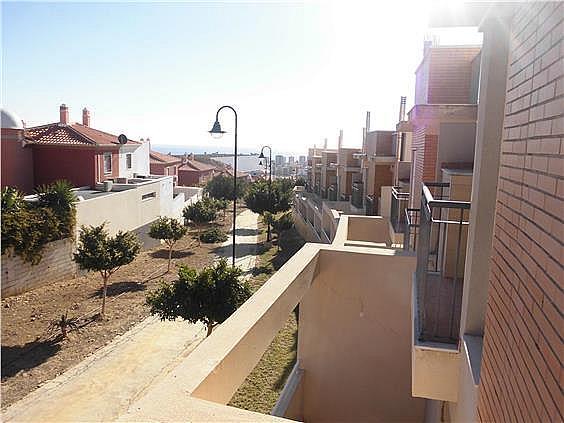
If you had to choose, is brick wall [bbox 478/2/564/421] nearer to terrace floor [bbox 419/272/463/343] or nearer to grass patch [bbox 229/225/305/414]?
terrace floor [bbox 419/272/463/343]

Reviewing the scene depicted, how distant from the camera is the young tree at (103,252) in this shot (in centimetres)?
1504

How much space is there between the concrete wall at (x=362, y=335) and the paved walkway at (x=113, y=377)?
15.6 ft

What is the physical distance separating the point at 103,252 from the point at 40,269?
11.6 ft

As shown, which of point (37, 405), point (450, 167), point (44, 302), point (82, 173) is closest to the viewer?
point (450, 167)

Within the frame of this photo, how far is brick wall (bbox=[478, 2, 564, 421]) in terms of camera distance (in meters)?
1.49

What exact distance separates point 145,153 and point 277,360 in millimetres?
25899

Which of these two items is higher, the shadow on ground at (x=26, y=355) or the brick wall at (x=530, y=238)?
the brick wall at (x=530, y=238)

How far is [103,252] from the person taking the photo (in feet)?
49.8

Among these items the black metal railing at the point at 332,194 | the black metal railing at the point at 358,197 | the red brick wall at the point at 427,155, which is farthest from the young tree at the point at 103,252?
the black metal railing at the point at 332,194

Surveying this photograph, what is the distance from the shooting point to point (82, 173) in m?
24.0

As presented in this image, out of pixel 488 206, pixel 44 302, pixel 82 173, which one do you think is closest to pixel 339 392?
pixel 488 206

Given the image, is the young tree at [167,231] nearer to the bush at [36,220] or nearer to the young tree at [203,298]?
the bush at [36,220]

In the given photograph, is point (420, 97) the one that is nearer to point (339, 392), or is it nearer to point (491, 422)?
point (339, 392)

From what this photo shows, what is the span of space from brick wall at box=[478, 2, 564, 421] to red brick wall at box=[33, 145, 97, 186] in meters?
24.6
